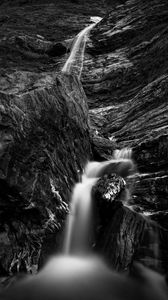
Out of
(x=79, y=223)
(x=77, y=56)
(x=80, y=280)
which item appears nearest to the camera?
(x=80, y=280)

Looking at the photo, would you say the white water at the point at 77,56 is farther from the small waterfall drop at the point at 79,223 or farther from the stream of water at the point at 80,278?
the stream of water at the point at 80,278

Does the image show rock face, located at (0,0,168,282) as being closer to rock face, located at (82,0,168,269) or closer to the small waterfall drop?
rock face, located at (82,0,168,269)

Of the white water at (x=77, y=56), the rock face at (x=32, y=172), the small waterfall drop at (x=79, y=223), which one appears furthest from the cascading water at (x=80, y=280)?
the white water at (x=77, y=56)

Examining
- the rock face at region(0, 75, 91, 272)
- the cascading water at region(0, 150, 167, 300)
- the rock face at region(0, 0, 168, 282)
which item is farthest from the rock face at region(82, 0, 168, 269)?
the rock face at region(0, 75, 91, 272)

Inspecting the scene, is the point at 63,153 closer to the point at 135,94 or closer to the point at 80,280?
the point at 80,280

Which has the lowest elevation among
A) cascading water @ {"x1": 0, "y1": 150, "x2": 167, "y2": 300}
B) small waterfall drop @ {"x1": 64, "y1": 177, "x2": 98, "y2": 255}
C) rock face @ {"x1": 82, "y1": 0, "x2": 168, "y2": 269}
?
cascading water @ {"x1": 0, "y1": 150, "x2": 167, "y2": 300}

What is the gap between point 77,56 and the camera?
30.7 metres

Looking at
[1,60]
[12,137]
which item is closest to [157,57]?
[1,60]

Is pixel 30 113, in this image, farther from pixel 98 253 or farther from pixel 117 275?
pixel 117 275

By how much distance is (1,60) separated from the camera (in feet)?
98.4

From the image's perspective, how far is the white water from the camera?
28.3m

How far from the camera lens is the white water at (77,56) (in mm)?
28266

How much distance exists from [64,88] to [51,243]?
6.21 meters

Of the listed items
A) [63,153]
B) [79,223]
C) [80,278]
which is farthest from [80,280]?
[63,153]
